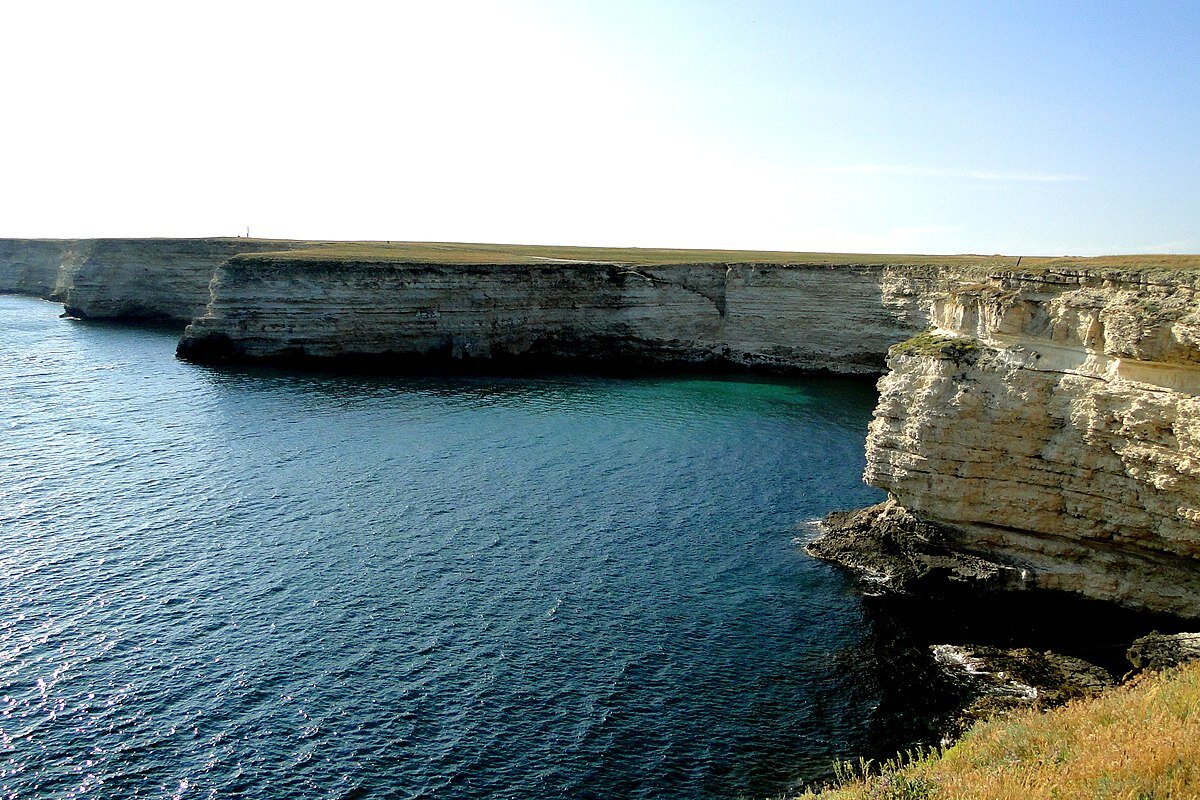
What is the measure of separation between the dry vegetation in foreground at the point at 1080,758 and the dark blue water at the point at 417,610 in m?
4.94

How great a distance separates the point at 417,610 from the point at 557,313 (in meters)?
51.4

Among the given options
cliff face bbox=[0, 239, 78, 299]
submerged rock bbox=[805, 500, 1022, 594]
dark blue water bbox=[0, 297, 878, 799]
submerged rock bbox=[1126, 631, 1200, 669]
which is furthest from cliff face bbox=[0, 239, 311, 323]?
submerged rock bbox=[1126, 631, 1200, 669]

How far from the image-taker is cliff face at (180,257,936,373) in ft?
223

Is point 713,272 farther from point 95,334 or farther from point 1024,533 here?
point 95,334

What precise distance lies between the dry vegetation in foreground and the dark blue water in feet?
16.2

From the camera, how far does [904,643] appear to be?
2477 cm

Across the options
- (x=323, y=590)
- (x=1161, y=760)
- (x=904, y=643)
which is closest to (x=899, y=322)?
(x=904, y=643)

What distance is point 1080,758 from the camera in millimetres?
12188

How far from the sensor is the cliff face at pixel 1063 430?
2281 cm

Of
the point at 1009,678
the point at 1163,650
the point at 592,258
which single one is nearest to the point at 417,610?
the point at 1009,678

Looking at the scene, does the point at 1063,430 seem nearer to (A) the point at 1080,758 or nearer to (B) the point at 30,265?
(A) the point at 1080,758

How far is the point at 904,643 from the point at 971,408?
26.8 ft

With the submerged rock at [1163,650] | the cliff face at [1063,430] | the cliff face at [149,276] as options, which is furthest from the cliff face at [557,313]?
the submerged rock at [1163,650]

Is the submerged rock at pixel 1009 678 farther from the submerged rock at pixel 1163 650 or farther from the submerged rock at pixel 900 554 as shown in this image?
the submerged rock at pixel 900 554
